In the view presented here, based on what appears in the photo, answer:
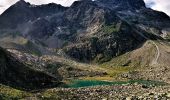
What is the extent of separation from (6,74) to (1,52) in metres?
6.85

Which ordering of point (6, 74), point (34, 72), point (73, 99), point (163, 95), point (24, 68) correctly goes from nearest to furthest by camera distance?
point (163, 95)
point (73, 99)
point (6, 74)
point (24, 68)
point (34, 72)

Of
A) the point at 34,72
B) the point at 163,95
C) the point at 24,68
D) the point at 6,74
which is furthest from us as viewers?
the point at 34,72

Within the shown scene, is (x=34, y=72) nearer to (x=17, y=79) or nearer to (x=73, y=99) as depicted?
(x=17, y=79)

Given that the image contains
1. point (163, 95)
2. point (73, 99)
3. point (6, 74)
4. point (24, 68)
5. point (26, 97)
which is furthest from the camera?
point (24, 68)

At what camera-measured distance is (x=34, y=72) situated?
13550 cm

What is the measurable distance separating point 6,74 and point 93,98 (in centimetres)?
3949

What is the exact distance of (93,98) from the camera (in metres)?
74.1

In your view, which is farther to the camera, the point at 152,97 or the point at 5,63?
the point at 5,63

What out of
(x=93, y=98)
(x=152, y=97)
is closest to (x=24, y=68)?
(x=93, y=98)

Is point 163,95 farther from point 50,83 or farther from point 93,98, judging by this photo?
point 50,83

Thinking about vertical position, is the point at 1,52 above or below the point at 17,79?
above

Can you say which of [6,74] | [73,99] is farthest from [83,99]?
[6,74]

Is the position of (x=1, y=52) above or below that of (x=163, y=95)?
above

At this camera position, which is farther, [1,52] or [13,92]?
[1,52]
